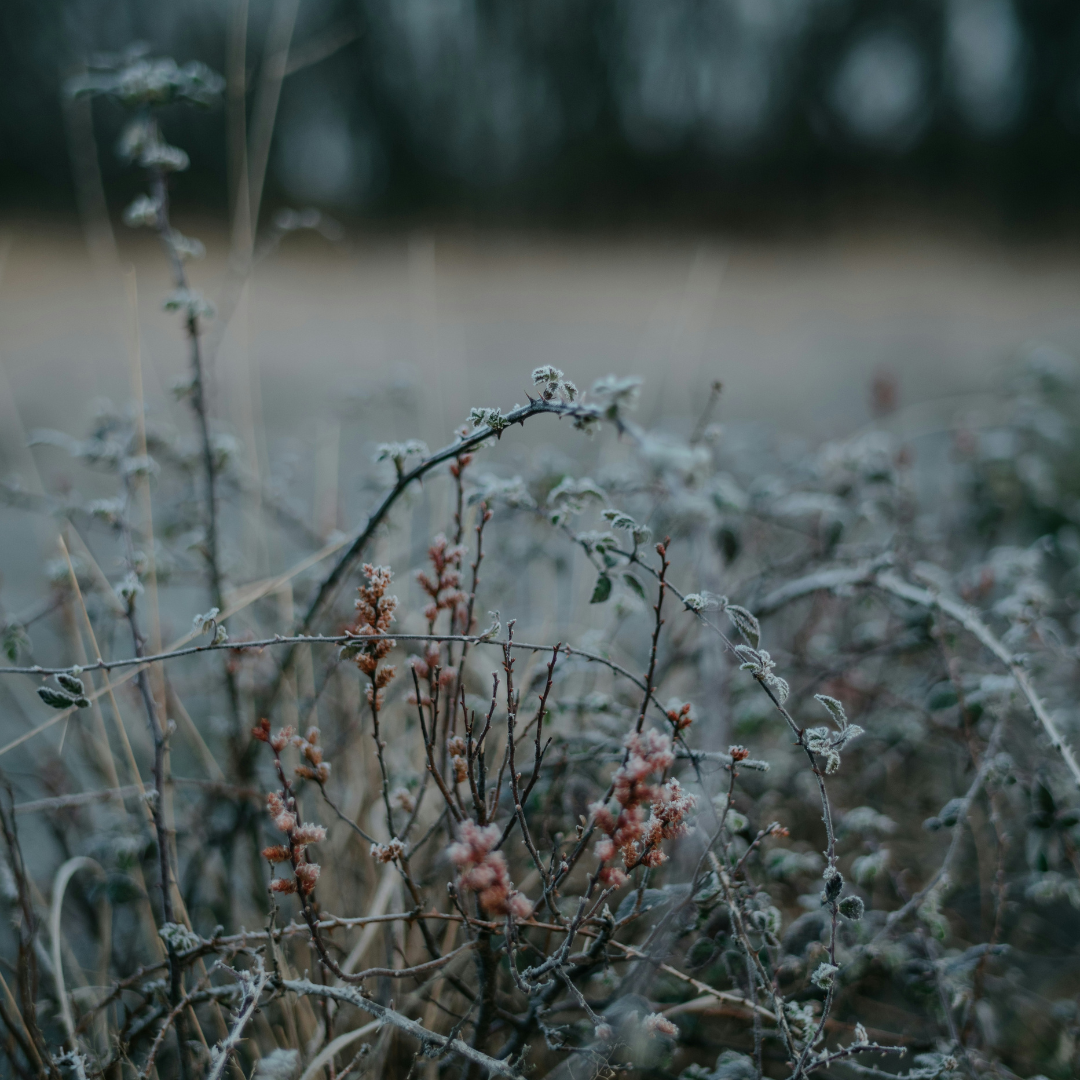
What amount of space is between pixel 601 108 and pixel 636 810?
2.90 metres

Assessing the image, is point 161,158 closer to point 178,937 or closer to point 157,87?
point 157,87

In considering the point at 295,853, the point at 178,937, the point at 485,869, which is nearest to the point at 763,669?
the point at 485,869

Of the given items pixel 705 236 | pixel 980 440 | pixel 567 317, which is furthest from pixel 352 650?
pixel 705 236

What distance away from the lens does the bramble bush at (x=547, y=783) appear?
0.44 m

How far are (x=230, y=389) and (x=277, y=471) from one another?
57 centimetres

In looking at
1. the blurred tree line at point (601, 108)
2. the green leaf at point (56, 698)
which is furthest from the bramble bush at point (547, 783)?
the blurred tree line at point (601, 108)

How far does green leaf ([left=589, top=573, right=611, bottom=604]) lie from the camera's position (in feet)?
1.67

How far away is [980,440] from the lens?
1097mm

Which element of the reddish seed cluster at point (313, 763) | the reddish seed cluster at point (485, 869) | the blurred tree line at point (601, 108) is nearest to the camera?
the reddish seed cluster at point (485, 869)

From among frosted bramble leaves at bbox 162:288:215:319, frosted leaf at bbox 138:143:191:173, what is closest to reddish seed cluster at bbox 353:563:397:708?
frosted bramble leaves at bbox 162:288:215:319

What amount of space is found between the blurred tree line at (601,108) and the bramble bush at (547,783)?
75.6 inches

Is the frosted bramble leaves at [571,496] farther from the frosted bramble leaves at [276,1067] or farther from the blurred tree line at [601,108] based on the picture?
the blurred tree line at [601,108]

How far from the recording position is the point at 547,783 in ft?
2.28

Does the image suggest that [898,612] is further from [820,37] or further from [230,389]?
[820,37]
